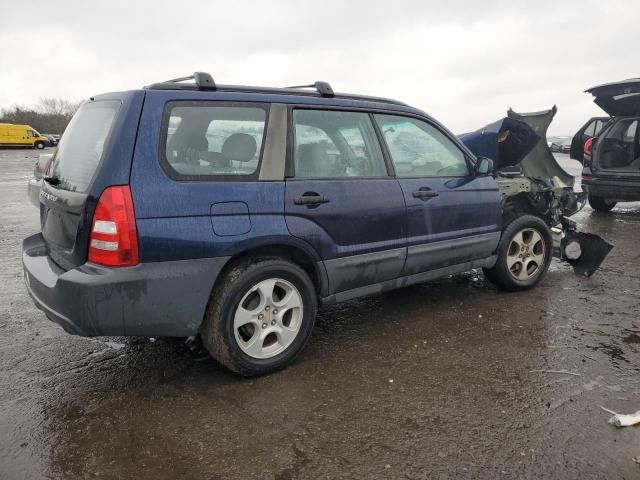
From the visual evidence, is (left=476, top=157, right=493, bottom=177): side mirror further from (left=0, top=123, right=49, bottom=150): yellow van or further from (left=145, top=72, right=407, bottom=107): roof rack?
(left=0, top=123, right=49, bottom=150): yellow van

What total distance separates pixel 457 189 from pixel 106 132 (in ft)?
8.64

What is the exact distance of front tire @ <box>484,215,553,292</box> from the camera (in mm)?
4414

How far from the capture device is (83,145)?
2.90 meters

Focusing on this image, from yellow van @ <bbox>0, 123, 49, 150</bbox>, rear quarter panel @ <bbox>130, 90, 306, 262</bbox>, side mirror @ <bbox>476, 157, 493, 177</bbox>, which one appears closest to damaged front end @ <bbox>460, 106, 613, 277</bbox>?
side mirror @ <bbox>476, 157, 493, 177</bbox>

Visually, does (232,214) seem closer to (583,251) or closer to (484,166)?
(484,166)

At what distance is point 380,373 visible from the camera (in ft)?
10.0

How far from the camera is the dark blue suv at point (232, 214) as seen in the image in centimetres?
253

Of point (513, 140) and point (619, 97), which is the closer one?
point (513, 140)

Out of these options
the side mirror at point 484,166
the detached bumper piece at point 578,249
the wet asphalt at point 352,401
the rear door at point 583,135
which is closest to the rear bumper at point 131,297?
the wet asphalt at point 352,401

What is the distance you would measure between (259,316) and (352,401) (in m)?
Result: 0.74

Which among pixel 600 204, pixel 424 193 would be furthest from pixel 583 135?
pixel 424 193

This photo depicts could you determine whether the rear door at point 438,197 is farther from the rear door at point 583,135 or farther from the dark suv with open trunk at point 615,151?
the rear door at point 583,135

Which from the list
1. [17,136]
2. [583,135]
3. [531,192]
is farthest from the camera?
[17,136]

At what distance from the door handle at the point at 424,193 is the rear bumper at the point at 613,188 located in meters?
6.00
